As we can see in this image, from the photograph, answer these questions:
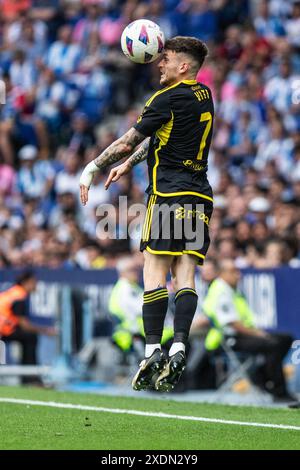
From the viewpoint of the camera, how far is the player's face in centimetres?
864

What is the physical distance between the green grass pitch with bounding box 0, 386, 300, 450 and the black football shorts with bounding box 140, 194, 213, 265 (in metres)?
1.35

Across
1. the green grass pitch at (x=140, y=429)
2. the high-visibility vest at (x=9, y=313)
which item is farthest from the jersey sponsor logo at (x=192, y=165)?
the high-visibility vest at (x=9, y=313)

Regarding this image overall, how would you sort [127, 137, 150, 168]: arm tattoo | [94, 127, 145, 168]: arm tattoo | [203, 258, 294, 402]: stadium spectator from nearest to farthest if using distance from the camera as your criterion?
[94, 127, 145, 168]: arm tattoo
[127, 137, 150, 168]: arm tattoo
[203, 258, 294, 402]: stadium spectator

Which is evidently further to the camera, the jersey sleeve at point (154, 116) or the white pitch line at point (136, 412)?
the white pitch line at point (136, 412)

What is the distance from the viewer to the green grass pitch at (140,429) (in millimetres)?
7496

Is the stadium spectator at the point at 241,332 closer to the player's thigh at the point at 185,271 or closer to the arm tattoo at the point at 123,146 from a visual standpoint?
the player's thigh at the point at 185,271

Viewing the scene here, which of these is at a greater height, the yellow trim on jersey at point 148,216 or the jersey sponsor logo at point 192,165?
the jersey sponsor logo at point 192,165

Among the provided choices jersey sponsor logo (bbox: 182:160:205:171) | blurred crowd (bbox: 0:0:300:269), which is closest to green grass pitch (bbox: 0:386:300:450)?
jersey sponsor logo (bbox: 182:160:205:171)

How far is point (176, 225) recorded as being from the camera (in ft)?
28.1

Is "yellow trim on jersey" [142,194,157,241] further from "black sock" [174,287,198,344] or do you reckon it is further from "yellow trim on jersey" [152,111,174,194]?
"black sock" [174,287,198,344]

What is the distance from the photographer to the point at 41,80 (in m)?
21.5

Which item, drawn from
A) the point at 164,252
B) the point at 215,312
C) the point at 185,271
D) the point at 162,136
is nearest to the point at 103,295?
the point at 215,312

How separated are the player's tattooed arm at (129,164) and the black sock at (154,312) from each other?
0.90 m

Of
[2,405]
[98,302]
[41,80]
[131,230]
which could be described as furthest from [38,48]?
[2,405]
